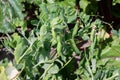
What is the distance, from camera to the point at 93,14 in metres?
1.87

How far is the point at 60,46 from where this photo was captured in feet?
5.21

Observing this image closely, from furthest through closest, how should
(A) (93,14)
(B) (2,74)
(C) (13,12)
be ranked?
(A) (93,14) → (C) (13,12) → (B) (2,74)

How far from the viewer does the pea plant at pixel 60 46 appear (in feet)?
5.28

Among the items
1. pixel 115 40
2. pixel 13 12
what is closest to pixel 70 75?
pixel 115 40

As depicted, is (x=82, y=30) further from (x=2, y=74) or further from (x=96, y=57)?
(x=2, y=74)

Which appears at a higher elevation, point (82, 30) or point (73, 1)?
point (73, 1)

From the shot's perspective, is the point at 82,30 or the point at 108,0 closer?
the point at 82,30

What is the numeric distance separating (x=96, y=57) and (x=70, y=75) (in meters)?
0.18

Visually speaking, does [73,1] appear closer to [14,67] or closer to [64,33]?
[64,33]

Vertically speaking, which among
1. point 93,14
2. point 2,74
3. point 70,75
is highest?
point 93,14

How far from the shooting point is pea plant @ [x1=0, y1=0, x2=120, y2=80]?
1610 millimetres

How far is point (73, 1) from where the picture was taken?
1.79 meters

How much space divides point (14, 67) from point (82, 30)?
36 cm

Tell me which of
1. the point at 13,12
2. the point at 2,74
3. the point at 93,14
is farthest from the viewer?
the point at 93,14
